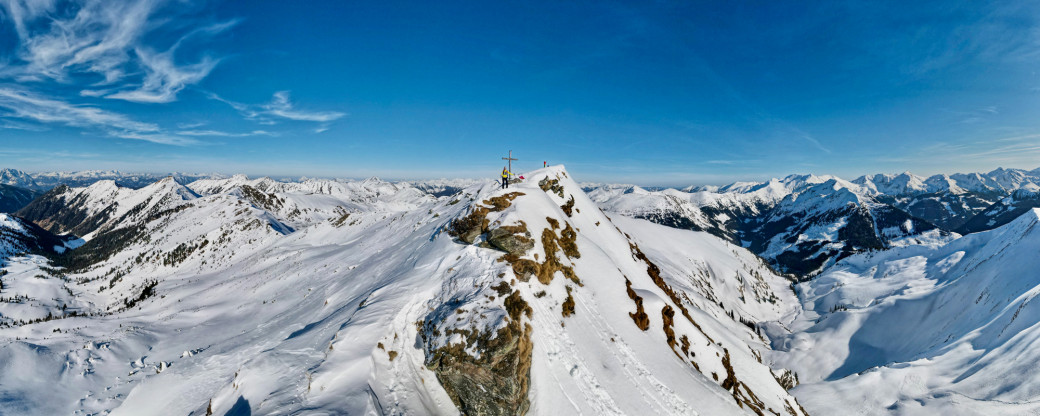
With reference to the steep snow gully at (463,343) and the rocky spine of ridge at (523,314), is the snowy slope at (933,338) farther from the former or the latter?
the rocky spine of ridge at (523,314)

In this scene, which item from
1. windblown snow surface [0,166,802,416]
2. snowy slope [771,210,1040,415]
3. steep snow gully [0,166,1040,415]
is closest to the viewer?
windblown snow surface [0,166,802,416]

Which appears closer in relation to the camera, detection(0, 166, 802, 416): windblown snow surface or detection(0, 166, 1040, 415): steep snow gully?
detection(0, 166, 802, 416): windblown snow surface

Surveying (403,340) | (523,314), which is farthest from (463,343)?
(523,314)

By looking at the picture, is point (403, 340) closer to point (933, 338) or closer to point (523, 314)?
point (523, 314)

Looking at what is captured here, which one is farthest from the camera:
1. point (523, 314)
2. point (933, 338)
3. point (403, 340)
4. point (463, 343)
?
point (933, 338)

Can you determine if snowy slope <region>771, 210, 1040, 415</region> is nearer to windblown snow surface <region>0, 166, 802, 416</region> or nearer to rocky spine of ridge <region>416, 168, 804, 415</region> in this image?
rocky spine of ridge <region>416, 168, 804, 415</region>

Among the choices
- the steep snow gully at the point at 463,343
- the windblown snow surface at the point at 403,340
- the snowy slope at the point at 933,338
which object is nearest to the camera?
the windblown snow surface at the point at 403,340

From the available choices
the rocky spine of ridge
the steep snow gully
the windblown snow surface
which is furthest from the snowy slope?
the windblown snow surface

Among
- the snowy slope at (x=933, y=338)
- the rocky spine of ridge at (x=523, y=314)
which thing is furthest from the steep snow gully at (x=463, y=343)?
the snowy slope at (x=933, y=338)
